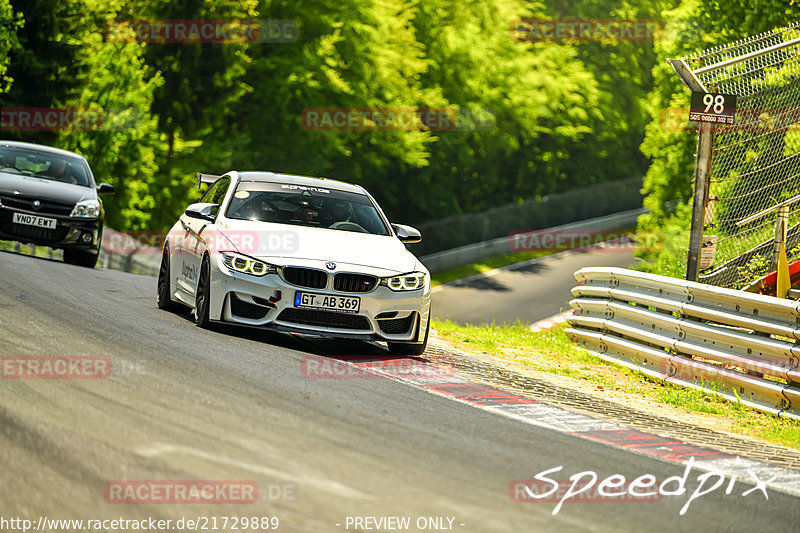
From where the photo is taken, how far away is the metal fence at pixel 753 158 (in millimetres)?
11961

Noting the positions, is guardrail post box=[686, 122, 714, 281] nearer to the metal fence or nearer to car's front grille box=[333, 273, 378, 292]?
the metal fence

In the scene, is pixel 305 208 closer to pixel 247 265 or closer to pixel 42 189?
pixel 247 265

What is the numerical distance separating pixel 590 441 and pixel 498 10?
157ft

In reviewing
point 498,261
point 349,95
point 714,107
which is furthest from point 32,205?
point 498,261

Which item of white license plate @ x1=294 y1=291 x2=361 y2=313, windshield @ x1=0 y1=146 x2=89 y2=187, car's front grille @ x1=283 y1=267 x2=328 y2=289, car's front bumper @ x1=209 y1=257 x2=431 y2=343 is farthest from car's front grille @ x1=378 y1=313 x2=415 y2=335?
windshield @ x1=0 y1=146 x2=89 y2=187

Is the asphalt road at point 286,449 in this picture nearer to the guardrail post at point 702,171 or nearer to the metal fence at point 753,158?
the guardrail post at point 702,171

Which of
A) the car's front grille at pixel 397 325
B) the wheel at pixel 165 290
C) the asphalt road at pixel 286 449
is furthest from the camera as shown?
the wheel at pixel 165 290

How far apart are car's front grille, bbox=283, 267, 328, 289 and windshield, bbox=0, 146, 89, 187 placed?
8.85 meters

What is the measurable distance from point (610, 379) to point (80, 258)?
9.52 meters

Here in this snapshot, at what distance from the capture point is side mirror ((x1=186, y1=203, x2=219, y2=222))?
10.3 meters

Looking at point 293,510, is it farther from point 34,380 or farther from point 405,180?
point 405,180

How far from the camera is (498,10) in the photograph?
52438 mm

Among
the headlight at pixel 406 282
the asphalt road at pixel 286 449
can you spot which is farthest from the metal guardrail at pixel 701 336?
the asphalt road at pixel 286 449

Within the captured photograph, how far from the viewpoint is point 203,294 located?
9.69 m
